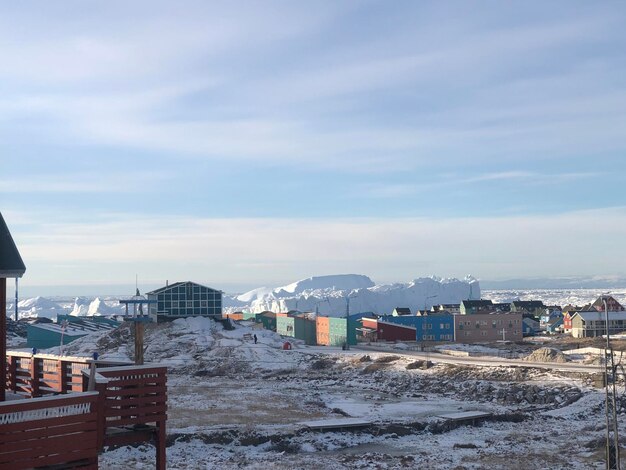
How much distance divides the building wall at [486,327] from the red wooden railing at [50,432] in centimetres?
10814

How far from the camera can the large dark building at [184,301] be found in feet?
325

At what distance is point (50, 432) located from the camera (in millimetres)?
14828

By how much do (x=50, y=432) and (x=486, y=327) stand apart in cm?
11084

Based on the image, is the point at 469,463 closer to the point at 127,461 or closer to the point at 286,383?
the point at 127,461

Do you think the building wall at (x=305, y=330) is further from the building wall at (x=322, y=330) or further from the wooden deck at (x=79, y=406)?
the wooden deck at (x=79, y=406)

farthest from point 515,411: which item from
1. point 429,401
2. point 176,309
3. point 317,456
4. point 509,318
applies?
point 509,318

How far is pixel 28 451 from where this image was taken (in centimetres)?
1444

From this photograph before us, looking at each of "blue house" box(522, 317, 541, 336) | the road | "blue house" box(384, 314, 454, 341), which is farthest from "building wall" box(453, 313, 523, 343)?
the road

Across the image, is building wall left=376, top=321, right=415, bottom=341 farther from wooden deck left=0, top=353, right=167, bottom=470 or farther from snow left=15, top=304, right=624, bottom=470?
wooden deck left=0, top=353, right=167, bottom=470

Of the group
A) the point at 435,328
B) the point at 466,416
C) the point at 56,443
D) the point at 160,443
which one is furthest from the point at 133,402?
the point at 435,328

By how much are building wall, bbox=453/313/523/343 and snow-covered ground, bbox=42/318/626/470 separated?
129ft

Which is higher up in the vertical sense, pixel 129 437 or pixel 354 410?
pixel 129 437

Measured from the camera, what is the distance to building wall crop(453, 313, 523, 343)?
11862 centimetres

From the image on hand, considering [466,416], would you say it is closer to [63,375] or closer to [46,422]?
[63,375]
